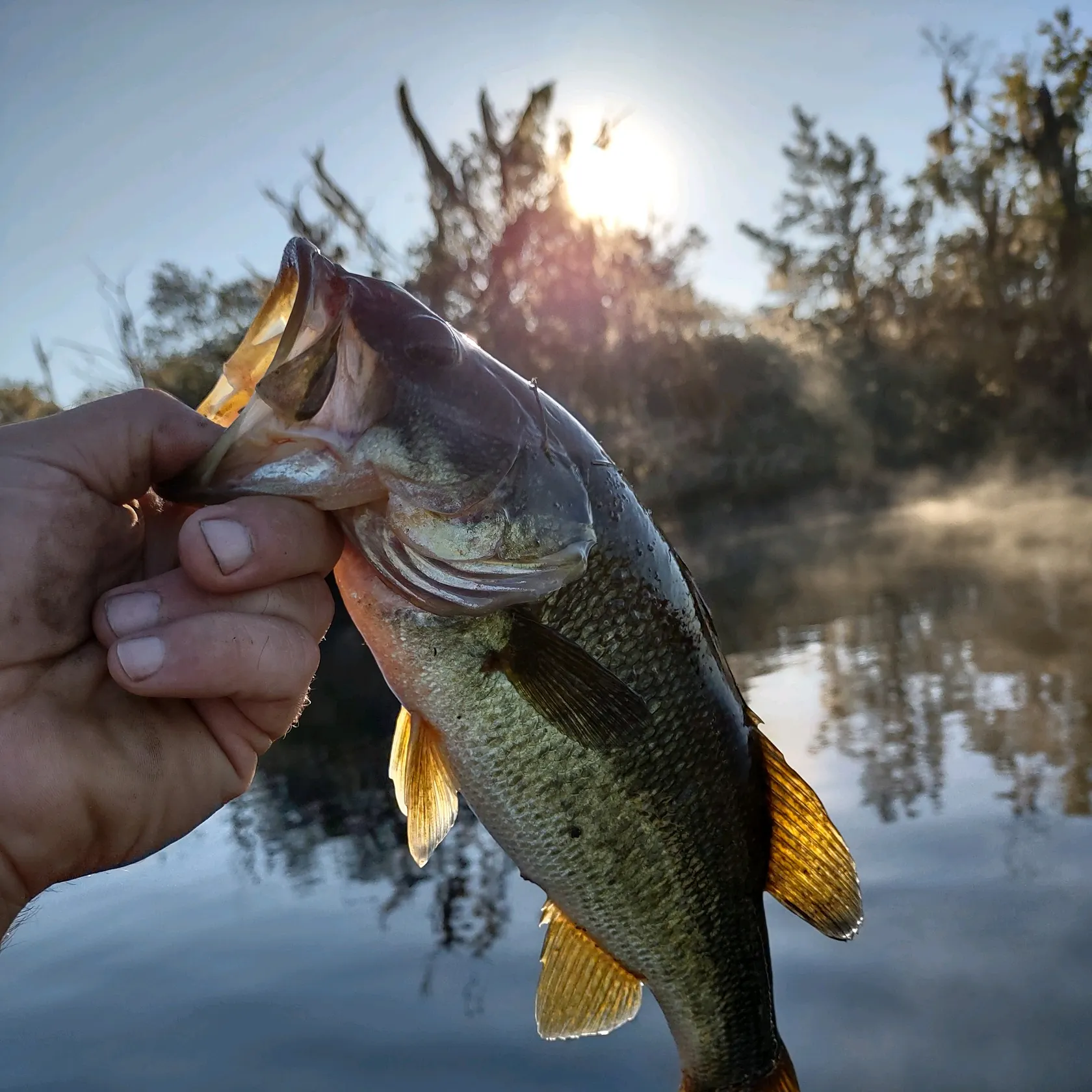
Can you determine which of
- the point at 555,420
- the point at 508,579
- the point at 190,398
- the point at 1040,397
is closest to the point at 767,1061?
the point at 508,579

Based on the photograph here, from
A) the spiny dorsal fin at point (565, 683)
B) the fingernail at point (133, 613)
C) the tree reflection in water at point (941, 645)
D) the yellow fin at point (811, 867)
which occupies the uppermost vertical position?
the fingernail at point (133, 613)

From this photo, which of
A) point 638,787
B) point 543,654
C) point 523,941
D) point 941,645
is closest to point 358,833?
point 523,941

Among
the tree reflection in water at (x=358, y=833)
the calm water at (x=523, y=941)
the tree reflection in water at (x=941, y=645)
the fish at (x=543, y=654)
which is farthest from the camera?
the tree reflection in water at (x=941, y=645)

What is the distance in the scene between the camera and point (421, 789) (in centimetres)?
203

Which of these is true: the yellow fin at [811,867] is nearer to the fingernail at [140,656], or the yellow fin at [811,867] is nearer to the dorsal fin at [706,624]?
the dorsal fin at [706,624]

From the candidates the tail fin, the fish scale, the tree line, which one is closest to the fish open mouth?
the fish scale

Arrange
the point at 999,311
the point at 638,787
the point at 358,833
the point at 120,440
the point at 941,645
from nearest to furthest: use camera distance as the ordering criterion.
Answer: the point at 120,440
the point at 638,787
the point at 358,833
the point at 941,645
the point at 999,311

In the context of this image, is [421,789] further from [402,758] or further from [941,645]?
[941,645]

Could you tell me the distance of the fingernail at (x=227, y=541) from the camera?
163 cm

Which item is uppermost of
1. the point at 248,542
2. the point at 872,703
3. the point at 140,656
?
the point at 248,542

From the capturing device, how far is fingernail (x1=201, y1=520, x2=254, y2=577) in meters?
1.63

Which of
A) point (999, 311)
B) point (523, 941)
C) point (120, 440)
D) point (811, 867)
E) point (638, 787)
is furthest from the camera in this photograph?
point (999, 311)

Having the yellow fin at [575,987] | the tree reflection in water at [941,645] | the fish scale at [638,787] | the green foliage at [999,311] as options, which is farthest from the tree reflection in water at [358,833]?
the green foliage at [999,311]

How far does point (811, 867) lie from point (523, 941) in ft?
9.01
